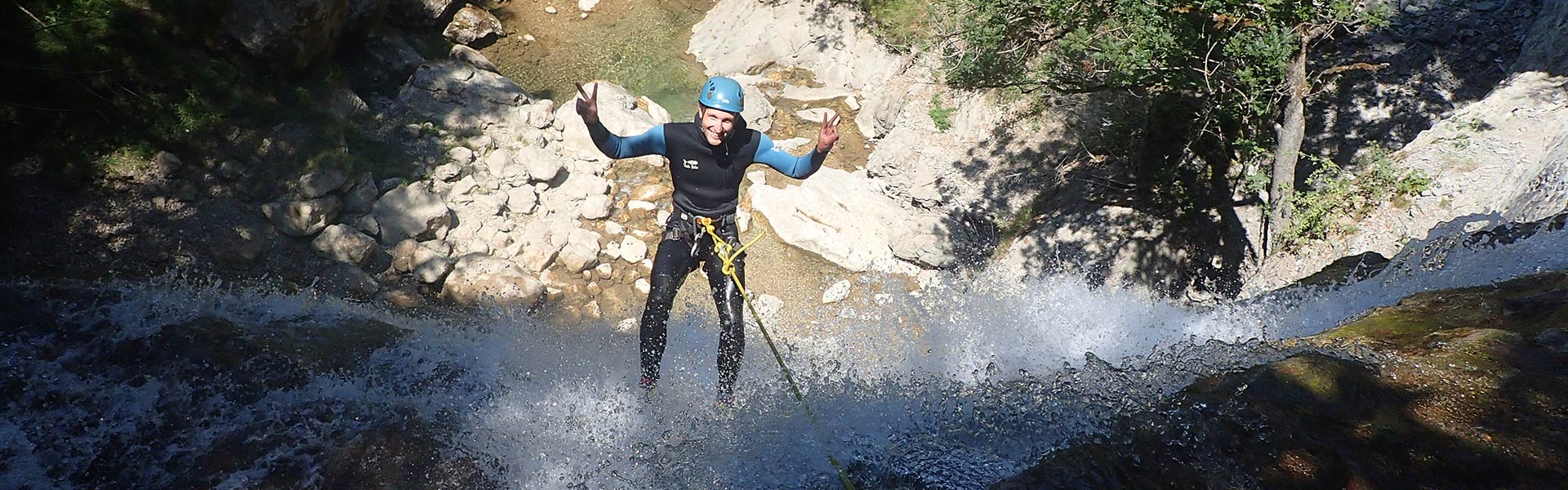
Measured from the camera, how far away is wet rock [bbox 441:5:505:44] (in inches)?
441

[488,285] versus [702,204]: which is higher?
[702,204]

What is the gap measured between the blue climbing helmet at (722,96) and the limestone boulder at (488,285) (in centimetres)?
368

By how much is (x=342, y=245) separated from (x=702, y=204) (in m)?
4.19

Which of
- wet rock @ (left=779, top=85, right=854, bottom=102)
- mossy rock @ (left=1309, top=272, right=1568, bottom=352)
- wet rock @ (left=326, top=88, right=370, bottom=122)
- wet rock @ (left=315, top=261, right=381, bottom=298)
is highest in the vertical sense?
mossy rock @ (left=1309, top=272, right=1568, bottom=352)

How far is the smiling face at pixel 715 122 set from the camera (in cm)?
501

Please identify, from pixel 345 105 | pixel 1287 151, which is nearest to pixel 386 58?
pixel 345 105

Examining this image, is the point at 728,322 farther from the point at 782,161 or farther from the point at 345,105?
the point at 345,105

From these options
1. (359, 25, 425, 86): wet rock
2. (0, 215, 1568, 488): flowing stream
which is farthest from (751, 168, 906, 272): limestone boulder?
(359, 25, 425, 86): wet rock

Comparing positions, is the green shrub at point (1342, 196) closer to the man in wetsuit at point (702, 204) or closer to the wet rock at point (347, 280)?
the man in wetsuit at point (702, 204)

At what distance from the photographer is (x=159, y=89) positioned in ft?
23.7

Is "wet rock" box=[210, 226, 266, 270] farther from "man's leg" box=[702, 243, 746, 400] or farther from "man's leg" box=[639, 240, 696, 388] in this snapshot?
"man's leg" box=[702, 243, 746, 400]

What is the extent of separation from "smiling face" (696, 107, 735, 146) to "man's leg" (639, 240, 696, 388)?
31.6 inches

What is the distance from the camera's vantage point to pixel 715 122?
5.03m

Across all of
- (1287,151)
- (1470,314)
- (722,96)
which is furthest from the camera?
(1287,151)
